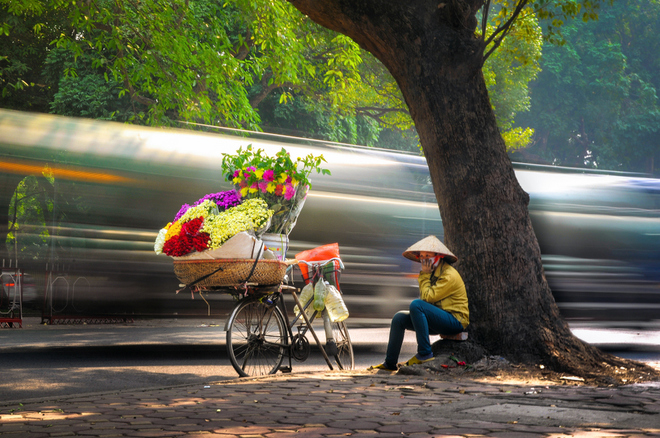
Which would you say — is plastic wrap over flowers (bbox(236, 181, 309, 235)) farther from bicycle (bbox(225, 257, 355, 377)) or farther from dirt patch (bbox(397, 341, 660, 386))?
dirt patch (bbox(397, 341, 660, 386))

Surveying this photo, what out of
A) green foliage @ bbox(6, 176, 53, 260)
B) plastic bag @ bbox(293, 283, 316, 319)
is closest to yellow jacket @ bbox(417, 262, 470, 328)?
plastic bag @ bbox(293, 283, 316, 319)

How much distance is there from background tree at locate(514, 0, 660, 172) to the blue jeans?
99.3ft

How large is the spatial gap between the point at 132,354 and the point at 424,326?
4423 millimetres

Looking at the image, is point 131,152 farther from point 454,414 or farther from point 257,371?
point 454,414

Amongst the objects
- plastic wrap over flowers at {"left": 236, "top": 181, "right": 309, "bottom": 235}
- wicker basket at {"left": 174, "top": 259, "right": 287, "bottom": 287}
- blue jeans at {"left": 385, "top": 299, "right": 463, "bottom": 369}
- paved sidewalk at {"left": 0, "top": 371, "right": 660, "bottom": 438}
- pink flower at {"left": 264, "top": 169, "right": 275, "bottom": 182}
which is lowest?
paved sidewalk at {"left": 0, "top": 371, "right": 660, "bottom": 438}

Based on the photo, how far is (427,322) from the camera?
632cm

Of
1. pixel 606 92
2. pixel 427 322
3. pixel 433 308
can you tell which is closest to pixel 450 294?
pixel 433 308

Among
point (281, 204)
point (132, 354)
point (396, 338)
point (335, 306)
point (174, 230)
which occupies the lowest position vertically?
point (132, 354)

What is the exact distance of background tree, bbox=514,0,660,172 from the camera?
112 ft

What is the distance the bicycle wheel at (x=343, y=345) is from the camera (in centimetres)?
Answer: 706

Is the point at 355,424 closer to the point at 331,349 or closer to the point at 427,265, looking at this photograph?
the point at 427,265

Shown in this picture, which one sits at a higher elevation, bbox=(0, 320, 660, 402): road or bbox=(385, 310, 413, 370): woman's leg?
bbox=(385, 310, 413, 370): woman's leg

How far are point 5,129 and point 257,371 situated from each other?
8072 millimetres

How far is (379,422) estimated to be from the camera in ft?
13.2
